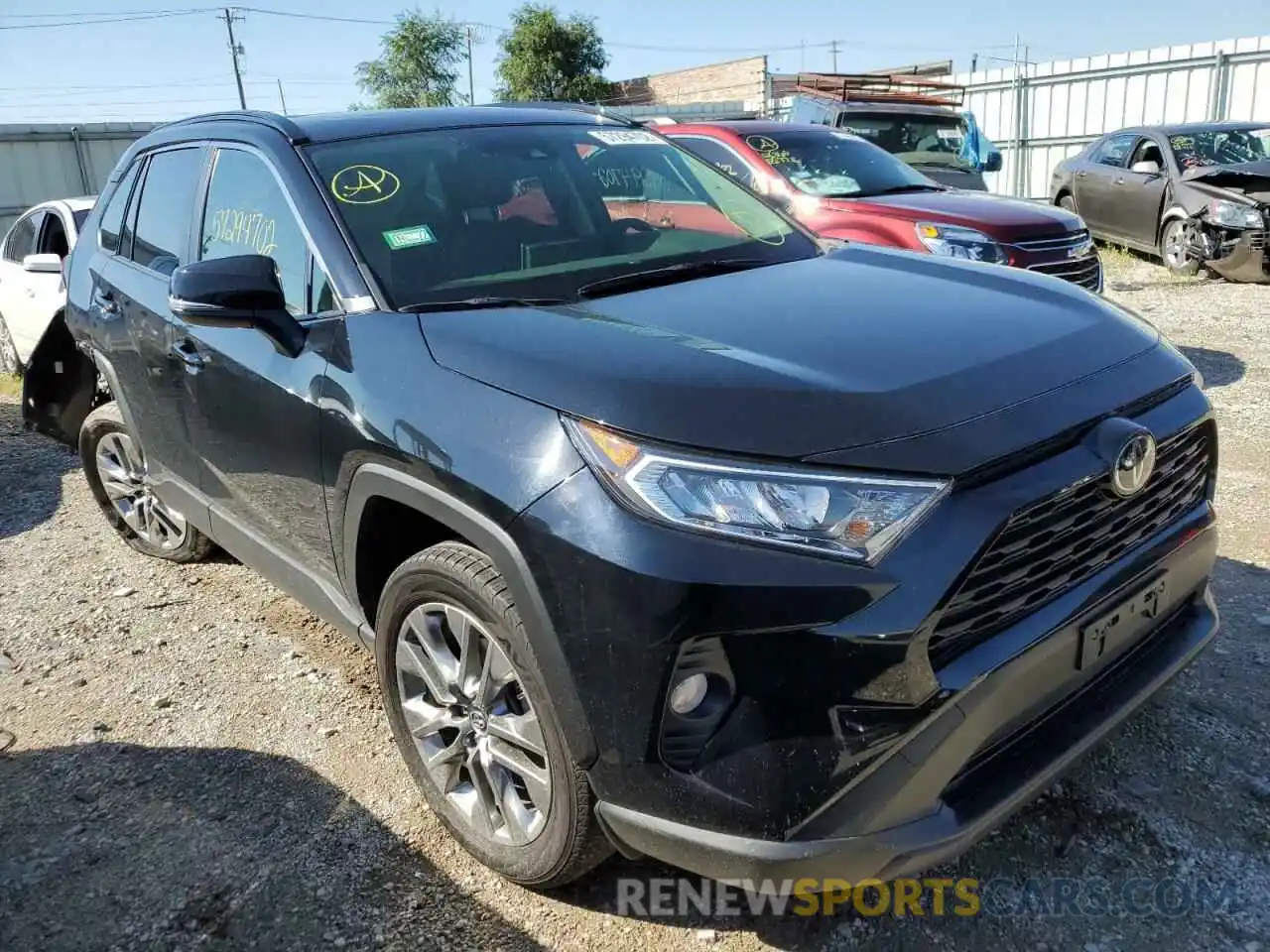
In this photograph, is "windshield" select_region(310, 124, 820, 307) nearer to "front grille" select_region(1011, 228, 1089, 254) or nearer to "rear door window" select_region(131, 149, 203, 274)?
"rear door window" select_region(131, 149, 203, 274)

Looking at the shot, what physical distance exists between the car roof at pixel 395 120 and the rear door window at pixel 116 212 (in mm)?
425

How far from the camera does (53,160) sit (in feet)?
66.8

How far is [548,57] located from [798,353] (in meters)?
45.5

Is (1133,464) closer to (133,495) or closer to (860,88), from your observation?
(133,495)

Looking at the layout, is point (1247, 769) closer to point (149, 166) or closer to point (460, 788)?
point (460, 788)

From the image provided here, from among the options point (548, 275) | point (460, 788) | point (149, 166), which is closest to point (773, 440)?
point (548, 275)

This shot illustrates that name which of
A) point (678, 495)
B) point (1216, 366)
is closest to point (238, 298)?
point (678, 495)

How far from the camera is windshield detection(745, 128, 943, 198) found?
23.3 feet

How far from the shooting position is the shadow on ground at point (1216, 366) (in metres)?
6.52

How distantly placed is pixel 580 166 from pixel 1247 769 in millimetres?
2616

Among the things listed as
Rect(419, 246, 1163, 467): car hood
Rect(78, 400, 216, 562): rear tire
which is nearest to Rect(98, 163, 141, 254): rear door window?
Rect(78, 400, 216, 562): rear tire

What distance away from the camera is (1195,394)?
245 centimetres

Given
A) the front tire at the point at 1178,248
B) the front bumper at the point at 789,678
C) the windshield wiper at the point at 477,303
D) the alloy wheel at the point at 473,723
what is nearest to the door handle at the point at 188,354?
the windshield wiper at the point at 477,303

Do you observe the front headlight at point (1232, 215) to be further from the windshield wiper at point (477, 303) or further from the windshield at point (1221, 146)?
the windshield wiper at point (477, 303)
